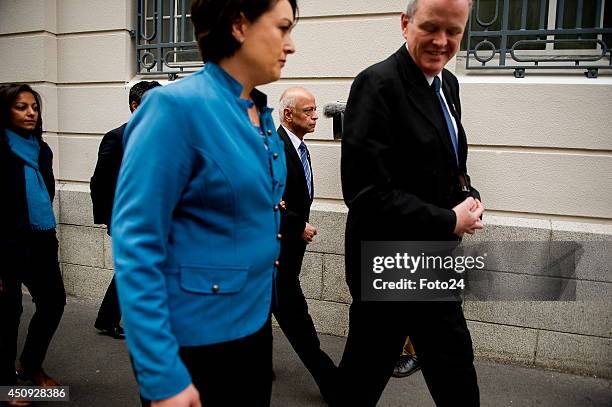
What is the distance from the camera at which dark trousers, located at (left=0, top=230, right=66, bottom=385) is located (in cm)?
314

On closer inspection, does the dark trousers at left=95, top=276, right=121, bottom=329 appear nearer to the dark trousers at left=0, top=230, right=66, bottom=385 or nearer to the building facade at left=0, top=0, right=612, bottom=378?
the building facade at left=0, top=0, right=612, bottom=378

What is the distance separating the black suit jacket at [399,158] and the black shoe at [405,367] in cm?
197

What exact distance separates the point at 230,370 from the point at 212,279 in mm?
290

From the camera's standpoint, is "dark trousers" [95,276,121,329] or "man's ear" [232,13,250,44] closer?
"man's ear" [232,13,250,44]

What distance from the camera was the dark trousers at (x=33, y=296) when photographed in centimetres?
314

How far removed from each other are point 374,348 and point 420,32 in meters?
1.24

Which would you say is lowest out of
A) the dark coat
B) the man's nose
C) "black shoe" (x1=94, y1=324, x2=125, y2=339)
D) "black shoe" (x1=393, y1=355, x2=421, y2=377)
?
"black shoe" (x1=94, y1=324, x2=125, y2=339)

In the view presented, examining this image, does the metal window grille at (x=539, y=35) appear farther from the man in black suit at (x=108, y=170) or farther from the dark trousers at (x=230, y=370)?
the dark trousers at (x=230, y=370)

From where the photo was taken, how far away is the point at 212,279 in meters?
1.31

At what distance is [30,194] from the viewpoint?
3.29 meters

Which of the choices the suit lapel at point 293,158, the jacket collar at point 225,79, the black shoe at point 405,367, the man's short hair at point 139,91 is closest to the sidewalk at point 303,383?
the black shoe at point 405,367

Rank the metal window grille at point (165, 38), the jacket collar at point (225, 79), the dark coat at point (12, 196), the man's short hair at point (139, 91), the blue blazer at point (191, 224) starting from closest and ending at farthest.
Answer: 1. the blue blazer at point (191, 224)
2. the jacket collar at point (225, 79)
3. the dark coat at point (12, 196)
4. the man's short hair at point (139, 91)
5. the metal window grille at point (165, 38)

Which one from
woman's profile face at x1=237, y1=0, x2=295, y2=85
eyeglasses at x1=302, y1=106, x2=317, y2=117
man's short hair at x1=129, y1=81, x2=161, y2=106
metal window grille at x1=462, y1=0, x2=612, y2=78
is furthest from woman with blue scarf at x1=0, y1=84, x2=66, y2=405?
metal window grille at x1=462, y1=0, x2=612, y2=78

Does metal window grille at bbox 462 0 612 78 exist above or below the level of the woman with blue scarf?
above
